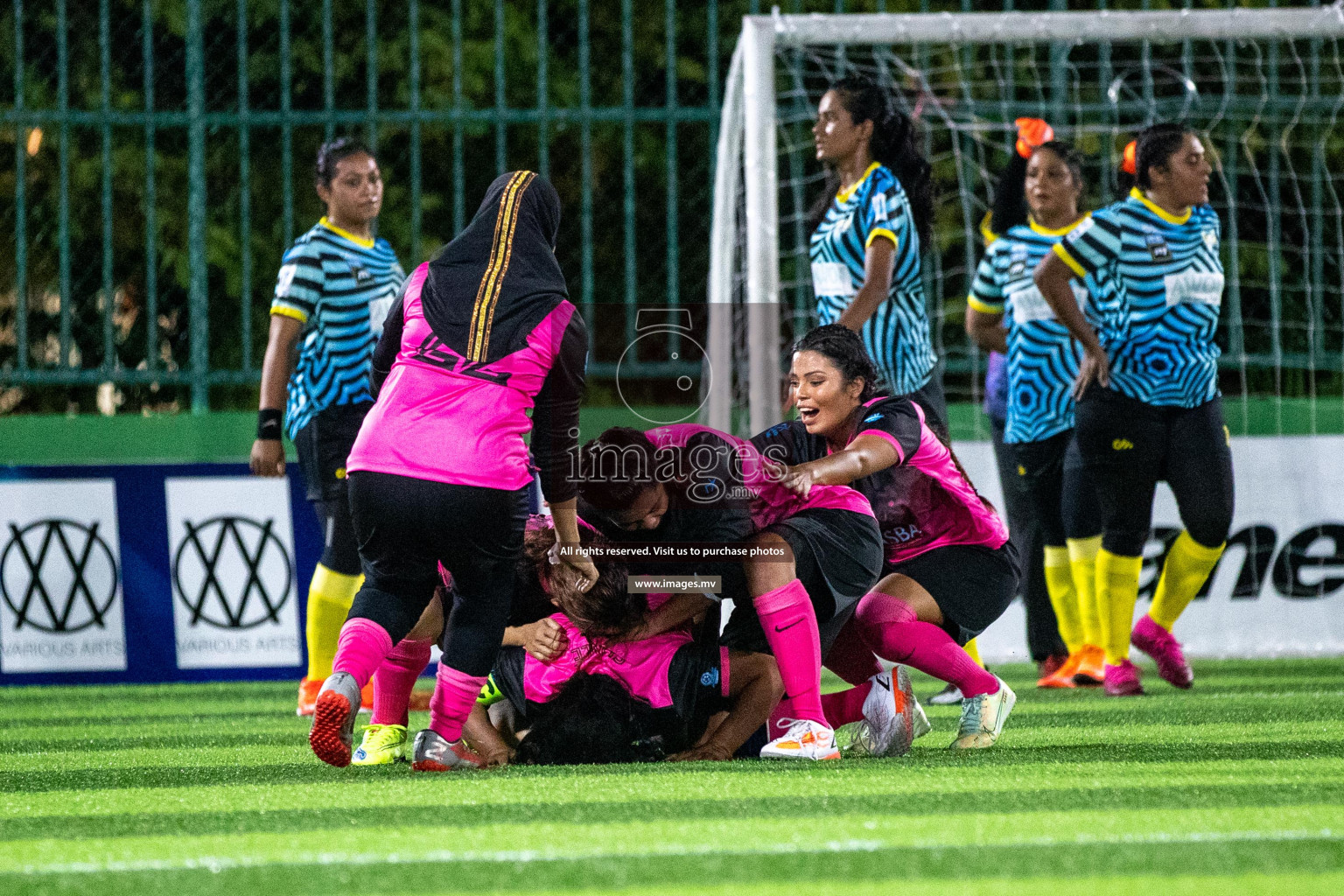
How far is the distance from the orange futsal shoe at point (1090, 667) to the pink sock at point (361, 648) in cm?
337

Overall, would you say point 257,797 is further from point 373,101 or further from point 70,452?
point 373,101

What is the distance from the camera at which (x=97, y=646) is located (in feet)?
25.1

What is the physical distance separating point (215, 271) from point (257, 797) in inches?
226

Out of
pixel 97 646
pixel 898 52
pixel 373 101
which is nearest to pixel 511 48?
pixel 373 101

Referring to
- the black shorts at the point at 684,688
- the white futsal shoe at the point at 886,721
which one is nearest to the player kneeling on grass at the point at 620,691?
the black shorts at the point at 684,688

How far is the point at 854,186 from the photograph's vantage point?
6.20 m

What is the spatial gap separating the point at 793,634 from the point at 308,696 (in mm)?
2401

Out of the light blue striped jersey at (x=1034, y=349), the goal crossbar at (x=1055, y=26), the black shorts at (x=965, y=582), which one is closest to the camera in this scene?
the black shorts at (x=965, y=582)

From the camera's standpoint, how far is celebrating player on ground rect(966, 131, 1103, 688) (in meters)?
6.78

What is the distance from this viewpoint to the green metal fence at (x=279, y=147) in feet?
27.8

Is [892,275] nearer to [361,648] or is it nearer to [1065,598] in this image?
[1065,598]

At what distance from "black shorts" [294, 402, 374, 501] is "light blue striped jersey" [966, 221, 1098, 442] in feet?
8.21

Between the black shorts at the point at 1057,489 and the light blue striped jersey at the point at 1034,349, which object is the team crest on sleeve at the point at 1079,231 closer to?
the light blue striped jersey at the point at 1034,349

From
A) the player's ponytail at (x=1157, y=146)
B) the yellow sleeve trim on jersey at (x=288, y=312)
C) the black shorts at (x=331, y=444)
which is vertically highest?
the player's ponytail at (x=1157, y=146)
